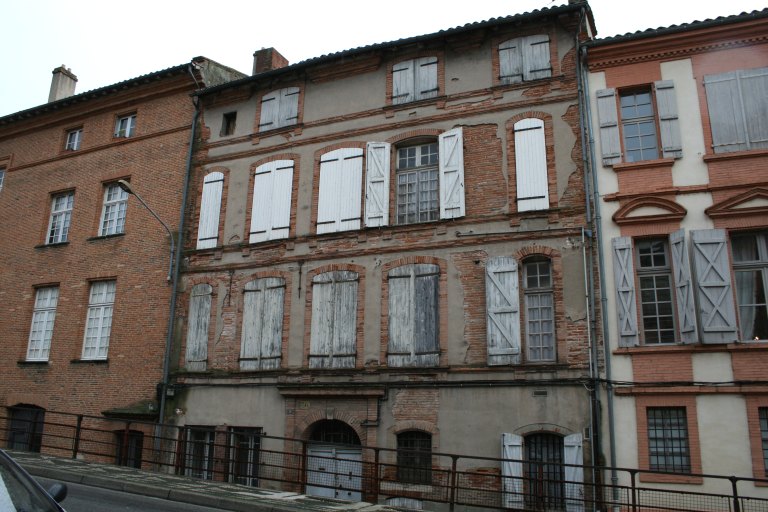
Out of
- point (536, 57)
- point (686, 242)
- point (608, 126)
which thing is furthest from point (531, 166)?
point (686, 242)

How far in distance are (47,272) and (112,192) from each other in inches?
121

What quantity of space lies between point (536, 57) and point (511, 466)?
28.3ft

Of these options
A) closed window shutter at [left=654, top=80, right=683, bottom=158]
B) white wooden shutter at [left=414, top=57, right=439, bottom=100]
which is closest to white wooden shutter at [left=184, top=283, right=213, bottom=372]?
white wooden shutter at [left=414, top=57, right=439, bottom=100]

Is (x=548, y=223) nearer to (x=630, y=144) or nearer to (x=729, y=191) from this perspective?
(x=630, y=144)

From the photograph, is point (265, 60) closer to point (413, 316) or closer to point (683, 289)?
point (413, 316)

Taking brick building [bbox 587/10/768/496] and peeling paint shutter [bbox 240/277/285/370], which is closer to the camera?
brick building [bbox 587/10/768/496]

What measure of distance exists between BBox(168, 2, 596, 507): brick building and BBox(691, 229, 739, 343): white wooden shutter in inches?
78.7

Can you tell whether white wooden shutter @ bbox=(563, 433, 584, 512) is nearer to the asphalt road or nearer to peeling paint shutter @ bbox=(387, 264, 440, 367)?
peeling paint shutter @ bbox=(387, 264, 440, 367)

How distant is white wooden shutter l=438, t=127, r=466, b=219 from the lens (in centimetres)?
1493

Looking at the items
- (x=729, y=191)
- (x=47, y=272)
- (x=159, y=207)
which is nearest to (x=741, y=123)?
(x=729, y=191)

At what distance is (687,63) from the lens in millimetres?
13883

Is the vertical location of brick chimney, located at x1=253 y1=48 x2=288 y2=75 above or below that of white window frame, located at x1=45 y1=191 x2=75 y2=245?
above

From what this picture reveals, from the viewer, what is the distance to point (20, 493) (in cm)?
509

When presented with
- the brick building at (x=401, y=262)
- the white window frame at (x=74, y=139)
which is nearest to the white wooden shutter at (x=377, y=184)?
the brick building at (x=401, y=262)
